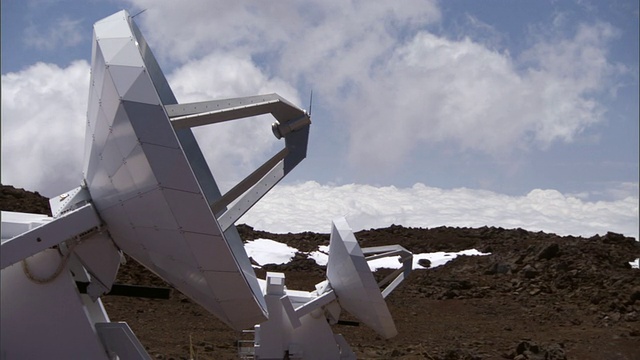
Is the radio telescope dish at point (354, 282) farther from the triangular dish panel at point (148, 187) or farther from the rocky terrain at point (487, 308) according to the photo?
the triangular dish panel at point (148, 187)

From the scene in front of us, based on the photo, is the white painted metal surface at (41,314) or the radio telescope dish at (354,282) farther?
the radio telescope dish at (354,282)

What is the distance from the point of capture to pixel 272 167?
19.8 m

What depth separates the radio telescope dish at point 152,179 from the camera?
13328mm

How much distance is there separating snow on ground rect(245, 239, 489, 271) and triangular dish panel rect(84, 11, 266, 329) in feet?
152

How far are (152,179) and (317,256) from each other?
52.2 meters

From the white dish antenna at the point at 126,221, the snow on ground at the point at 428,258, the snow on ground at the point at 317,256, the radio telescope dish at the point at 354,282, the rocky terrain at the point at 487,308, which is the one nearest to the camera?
the white dish antenna at the point at 126,221

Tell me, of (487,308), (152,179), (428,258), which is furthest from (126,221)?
(428,258)

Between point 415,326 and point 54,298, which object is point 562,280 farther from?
point 54,298

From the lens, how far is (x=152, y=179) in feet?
44.8

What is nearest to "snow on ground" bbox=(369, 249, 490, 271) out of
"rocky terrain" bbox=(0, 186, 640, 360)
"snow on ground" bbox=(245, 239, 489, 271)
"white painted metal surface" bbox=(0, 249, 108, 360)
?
"snow on ground" bbox=(245, 239, 489, 271)

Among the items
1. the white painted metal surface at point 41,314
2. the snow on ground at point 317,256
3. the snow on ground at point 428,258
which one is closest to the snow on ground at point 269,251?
the snow on ground at point 317,256

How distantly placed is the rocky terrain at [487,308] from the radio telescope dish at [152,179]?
12.0 metres

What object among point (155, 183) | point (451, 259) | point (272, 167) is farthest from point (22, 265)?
point (451, 259)

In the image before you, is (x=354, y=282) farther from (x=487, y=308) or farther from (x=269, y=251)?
(x=269, y=251)
